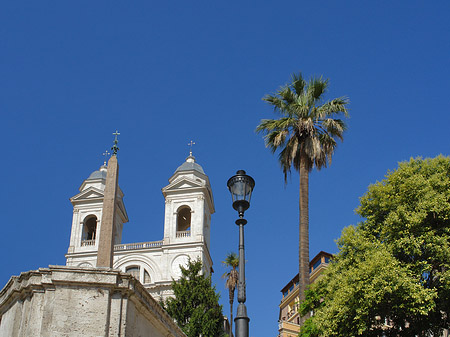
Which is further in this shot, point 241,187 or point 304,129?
point 304,129

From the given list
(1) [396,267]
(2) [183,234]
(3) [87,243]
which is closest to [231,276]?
(2) [183,234]

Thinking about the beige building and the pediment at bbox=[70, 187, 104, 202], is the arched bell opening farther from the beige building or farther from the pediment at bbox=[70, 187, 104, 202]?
the beige building

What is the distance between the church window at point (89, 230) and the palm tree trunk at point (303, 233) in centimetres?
3631

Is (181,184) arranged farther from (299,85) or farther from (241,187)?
(241,187)

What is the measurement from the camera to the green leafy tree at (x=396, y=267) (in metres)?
21.5

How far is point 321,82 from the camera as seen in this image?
29266mm

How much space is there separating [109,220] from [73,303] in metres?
10.4

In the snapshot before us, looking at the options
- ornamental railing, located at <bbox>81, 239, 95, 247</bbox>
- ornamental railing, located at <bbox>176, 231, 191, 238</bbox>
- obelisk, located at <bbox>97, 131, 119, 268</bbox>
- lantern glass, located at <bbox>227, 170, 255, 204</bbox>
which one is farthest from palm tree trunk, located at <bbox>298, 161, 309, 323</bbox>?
ornamental railing, located at <bbox>81, 239, 95, 247</bbox>

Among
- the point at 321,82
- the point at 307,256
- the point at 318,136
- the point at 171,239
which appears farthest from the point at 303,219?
the point at 171,239

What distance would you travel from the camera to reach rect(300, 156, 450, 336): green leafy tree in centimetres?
2150

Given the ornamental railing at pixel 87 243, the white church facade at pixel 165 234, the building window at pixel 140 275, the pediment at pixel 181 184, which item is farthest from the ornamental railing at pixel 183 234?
the ornamental railing at pixel 87 243

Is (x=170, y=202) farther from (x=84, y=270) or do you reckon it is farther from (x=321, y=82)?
(x=84, y=270)

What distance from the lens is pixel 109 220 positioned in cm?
2019

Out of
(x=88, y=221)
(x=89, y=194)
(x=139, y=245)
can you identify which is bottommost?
(x=139, y=245)
